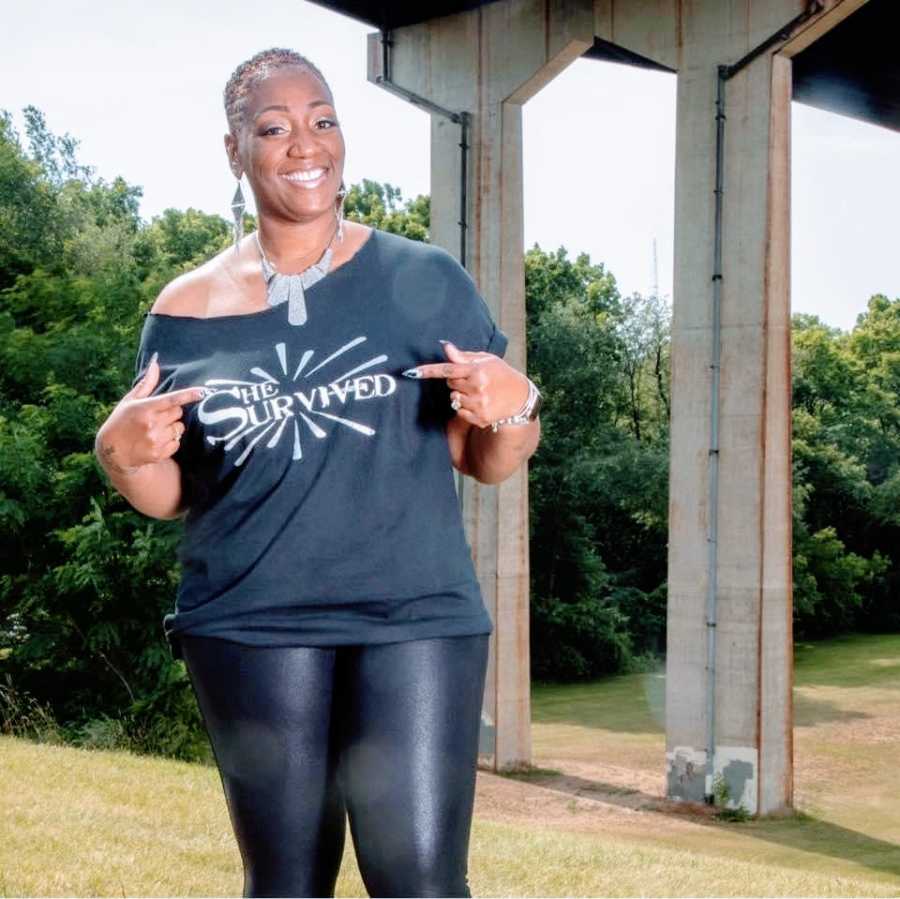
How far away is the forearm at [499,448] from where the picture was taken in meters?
2.11

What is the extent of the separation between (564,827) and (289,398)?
1087 centimetres

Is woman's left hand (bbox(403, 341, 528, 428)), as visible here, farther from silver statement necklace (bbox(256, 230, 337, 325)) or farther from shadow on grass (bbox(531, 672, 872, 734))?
shadow on grass (bbox(531, 672, 872, 734))

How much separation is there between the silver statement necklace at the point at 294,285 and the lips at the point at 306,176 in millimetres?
101

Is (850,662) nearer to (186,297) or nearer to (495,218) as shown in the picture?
(495,218)

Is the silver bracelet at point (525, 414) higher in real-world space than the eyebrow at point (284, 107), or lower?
lower

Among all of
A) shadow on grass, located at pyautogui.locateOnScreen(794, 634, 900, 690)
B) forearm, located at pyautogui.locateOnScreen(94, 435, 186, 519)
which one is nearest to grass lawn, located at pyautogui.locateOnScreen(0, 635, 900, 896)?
forearm, located at pyautogui.locateOnScreen(94, 435, 186, 519)

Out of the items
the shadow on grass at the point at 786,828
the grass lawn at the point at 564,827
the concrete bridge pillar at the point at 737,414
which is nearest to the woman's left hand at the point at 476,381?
the grass lawn at the point at 564,827

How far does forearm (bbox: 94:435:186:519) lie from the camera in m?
2.13

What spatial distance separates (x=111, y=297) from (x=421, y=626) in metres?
13.9

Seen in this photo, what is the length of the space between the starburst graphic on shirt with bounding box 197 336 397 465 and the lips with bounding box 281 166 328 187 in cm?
26

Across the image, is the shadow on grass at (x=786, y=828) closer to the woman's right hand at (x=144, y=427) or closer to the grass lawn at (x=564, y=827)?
the grass lawn at (x=564, y=827)

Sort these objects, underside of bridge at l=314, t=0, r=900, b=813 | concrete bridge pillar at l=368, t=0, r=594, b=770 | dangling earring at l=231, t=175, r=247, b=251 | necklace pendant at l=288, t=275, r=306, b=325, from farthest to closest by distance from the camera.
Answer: concrete bridge pillar at l=368, t=0, r=594, b=770
underside of bridge at l=314, t=0, r=900, b=813
dangling earring at l=231, t=175, r=247, b=251
necklace pendant at l=288, t=275, r=306, b=325

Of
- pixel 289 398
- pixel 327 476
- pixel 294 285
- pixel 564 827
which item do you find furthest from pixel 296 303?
pixel 564 827

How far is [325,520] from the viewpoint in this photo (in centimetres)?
201
